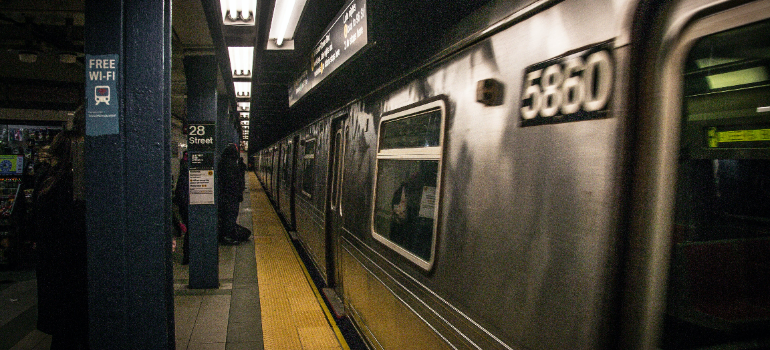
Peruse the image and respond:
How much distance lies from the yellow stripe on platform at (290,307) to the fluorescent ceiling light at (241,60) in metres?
3.28

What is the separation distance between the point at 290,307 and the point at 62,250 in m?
2.33

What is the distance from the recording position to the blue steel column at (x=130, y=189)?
183 centimetres

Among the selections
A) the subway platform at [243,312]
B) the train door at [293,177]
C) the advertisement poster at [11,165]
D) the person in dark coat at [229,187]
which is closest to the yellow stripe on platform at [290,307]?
the subway platform at [243,312]

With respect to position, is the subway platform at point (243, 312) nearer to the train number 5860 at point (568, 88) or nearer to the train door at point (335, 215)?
the train door at point (335, 215)

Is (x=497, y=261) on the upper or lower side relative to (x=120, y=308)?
upper

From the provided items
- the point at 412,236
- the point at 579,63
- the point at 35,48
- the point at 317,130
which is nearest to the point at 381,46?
the point at 412,236

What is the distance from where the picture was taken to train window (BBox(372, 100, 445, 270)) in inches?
90.4

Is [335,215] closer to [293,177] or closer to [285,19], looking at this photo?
[285,19]

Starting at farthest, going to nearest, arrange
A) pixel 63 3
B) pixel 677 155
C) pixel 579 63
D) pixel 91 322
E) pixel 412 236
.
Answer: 1. pixel 63 3
2. pixel 412 236
3. pixel 91 322
4. pixel 579 63
5. pixel 677 155

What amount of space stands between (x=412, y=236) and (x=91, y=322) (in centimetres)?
173

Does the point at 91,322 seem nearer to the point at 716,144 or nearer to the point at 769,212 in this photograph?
the point at 716,144

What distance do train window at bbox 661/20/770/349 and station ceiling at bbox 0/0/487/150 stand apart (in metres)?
A: 1.15

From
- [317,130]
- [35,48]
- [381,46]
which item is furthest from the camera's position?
[317,130]

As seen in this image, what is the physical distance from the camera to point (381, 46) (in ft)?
10.3
